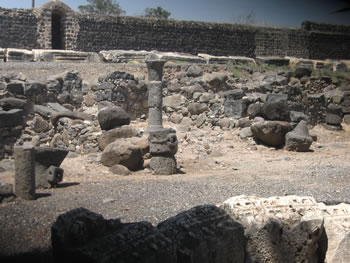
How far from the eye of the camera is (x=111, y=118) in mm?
10938

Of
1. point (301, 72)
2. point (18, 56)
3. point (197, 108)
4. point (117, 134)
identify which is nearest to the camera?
point (117, 134)

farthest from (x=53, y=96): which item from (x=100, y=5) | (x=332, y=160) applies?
(x=100, y=5)

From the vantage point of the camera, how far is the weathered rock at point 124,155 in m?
9.66

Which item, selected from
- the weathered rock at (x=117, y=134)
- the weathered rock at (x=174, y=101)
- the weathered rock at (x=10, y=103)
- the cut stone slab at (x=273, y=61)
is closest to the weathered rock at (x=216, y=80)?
the weathered rock at (x=174, y=101)

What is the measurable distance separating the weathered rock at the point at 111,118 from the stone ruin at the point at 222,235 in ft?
21.8

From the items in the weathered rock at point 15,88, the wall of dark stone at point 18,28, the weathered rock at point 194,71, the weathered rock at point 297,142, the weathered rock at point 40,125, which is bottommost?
the weathered rock at point 297,142

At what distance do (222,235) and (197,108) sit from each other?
11228 mm

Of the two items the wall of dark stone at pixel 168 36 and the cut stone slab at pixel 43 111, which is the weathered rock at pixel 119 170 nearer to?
the cut stone slab at pixel 43 111

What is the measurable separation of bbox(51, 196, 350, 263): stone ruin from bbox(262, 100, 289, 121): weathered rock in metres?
8.53

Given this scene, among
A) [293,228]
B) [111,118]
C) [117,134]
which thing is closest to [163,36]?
[111,118]

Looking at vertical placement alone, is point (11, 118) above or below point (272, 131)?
above

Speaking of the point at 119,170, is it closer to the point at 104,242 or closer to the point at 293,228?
the point at 293,228

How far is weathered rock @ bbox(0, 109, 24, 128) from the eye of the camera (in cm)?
1102

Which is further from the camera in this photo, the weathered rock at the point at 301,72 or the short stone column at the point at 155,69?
the weathered rock at the point at 301,72
